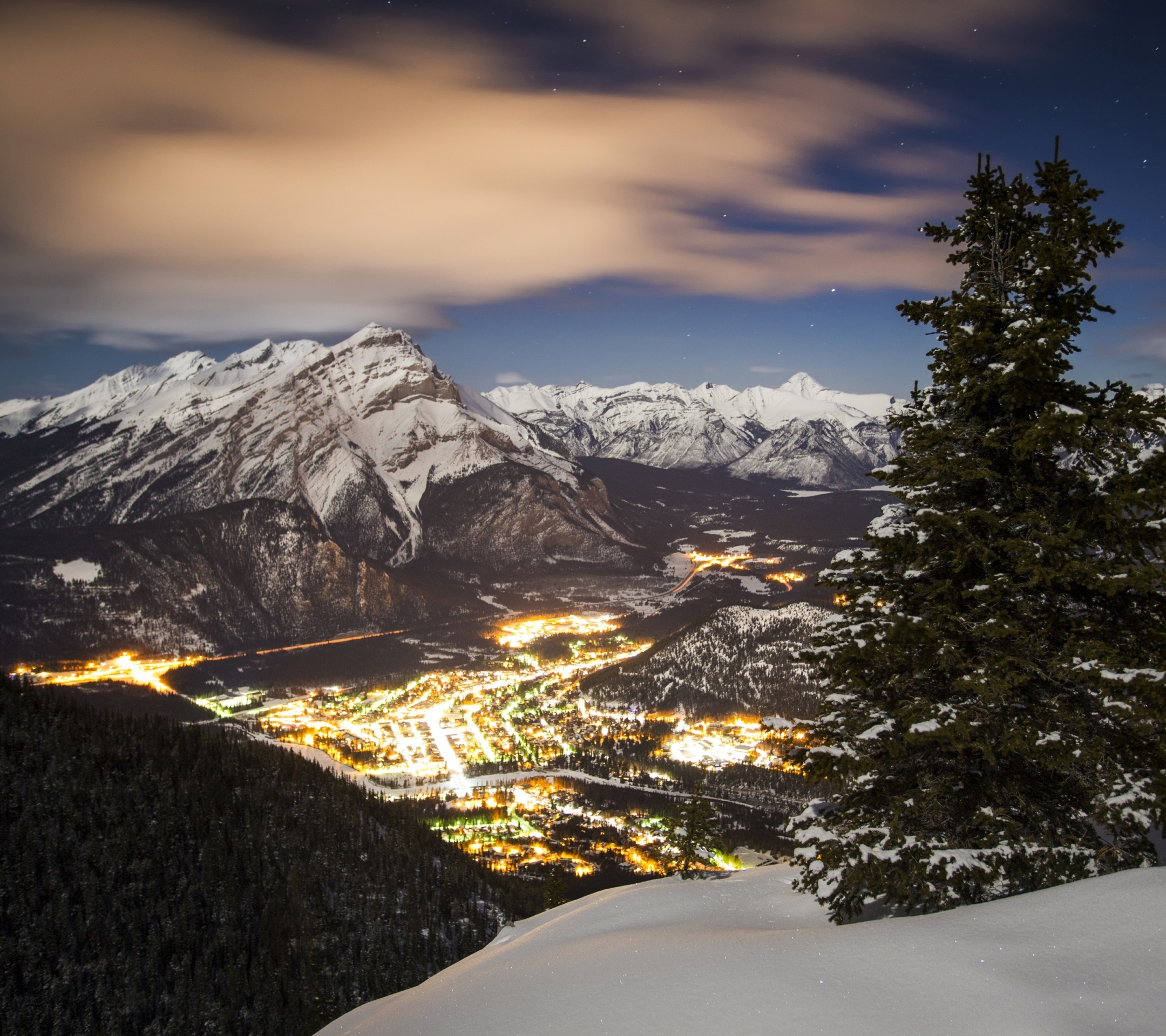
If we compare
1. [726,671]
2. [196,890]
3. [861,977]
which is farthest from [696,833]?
[726,671]

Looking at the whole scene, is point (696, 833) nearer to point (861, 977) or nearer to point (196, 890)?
point (861, 977)

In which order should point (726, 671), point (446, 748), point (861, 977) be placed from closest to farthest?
point (861, 977), point (446, 748), point (726, 671)

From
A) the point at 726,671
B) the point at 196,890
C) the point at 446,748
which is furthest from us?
the point at 726,671

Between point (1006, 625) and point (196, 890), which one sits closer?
point (1006, 625)

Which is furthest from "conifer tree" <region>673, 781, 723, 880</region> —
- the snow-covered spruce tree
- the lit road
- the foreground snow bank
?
the lit road

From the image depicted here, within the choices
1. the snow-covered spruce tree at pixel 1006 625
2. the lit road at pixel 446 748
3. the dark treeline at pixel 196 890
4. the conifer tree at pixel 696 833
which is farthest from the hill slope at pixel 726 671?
the snow-covered spruce tree at pixel 1006 625

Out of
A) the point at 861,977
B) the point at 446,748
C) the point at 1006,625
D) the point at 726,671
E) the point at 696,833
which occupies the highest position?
the point at 1006,625

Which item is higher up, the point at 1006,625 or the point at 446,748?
the point at 1006,625

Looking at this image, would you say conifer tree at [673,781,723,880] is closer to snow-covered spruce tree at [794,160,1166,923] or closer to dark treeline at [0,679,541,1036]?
snow-covered spruce tree at [794,160,1166,923]
